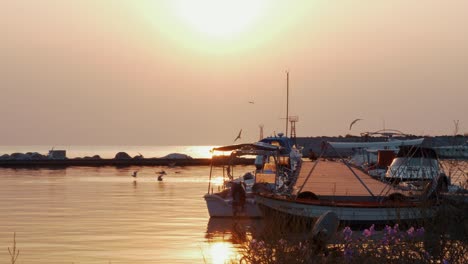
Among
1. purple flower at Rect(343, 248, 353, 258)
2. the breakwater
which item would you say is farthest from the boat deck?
the breakwater

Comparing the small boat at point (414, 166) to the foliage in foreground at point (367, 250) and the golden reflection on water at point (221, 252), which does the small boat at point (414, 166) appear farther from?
the foliage in foreground at point (367, 250)

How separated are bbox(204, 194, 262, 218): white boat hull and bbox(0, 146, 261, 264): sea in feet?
1.51

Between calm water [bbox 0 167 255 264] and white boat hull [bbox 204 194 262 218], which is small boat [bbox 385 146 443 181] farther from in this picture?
calm water [bbox 0 167 255 264]

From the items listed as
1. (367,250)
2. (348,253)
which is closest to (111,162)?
(367,250)

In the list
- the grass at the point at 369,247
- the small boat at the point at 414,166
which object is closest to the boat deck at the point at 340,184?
the small boat at the point at 414,166

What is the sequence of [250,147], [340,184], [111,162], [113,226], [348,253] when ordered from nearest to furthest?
[348,253] < [113,226] < [250,147] < [340,184] < [111,162]

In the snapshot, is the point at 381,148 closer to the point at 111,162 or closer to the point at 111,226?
the point at 111,226

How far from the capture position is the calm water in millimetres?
33312

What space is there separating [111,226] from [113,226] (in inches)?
3.5

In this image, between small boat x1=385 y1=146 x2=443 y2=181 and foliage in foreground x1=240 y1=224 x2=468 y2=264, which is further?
small boat x1=385 y1=146 x2=443 y2=181

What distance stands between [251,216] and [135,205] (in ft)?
52.2

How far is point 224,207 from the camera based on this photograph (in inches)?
1845

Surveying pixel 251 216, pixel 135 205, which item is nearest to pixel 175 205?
pixel 135 205

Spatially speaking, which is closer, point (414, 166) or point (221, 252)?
point (221, 252)
